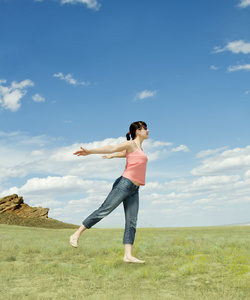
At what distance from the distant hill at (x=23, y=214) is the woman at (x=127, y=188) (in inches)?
987

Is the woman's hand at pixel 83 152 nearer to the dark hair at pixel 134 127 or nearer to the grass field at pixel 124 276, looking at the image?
the dark hair at pixel 134 127

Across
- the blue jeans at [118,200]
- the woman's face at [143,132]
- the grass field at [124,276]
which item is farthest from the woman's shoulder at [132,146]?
the grass field at [124,276]

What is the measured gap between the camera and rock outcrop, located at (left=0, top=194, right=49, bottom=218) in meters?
35.1

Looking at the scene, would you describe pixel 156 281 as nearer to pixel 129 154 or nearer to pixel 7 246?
pixel 129 154

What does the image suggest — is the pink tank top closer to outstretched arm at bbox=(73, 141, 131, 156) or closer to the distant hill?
outstretched arm at bbox=(73, 141, 131, 156)

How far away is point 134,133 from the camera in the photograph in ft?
22.4

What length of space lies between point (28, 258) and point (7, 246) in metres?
1.92

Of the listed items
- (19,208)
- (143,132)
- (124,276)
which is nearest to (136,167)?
(143,132)

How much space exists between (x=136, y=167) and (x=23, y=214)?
106 feet

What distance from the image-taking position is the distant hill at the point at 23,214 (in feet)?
99.2

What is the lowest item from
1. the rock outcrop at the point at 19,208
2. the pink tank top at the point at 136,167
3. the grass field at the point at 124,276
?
the grass field at the point at 124,276

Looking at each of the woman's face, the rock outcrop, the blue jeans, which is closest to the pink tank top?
the blue jeans

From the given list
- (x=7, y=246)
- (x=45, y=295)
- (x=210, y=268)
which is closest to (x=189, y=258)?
(x=210, y=268)

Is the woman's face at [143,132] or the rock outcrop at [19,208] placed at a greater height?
the woman's face at [143,132]
